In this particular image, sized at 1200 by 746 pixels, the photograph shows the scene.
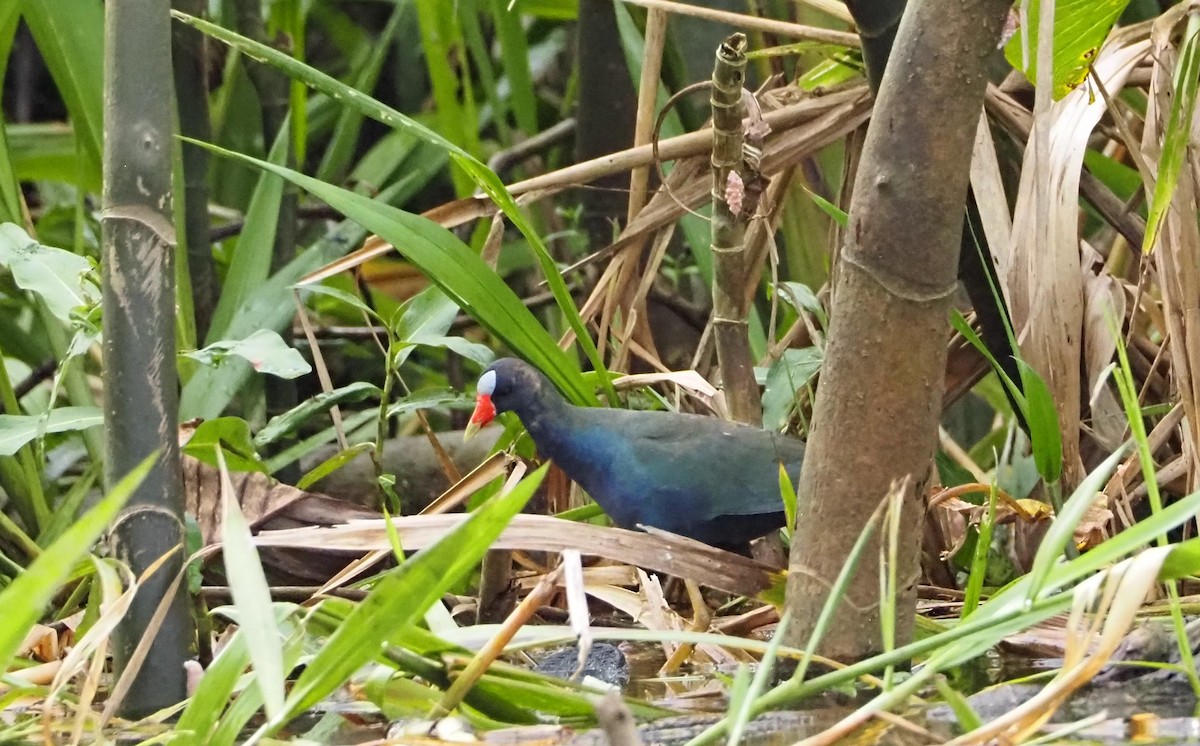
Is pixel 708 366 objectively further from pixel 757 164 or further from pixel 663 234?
pixel 757 164

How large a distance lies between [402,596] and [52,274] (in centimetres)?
67

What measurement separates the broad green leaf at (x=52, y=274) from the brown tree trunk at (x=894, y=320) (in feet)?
2.24

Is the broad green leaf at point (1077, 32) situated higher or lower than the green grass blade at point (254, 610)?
higher

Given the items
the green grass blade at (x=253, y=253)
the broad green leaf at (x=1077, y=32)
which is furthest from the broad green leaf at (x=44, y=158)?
the broad green leaf at (x=1077, y=32)

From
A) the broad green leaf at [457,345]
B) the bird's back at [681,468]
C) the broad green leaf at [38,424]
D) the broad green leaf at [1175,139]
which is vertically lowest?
the bird's back at [681,468]

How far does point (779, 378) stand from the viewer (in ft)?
5.23

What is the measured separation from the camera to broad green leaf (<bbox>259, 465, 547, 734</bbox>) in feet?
2.48

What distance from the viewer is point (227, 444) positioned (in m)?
1.44

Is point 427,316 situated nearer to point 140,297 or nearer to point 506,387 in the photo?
point 506,387

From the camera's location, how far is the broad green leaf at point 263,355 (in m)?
1.26

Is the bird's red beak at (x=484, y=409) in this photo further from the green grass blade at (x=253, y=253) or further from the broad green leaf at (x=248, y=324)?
the green grass blade at (x=253, y=253)

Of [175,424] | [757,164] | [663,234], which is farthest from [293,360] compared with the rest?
[663,234]

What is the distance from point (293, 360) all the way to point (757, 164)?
1.65ft

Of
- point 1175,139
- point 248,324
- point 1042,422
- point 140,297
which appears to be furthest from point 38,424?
point 1175,139
